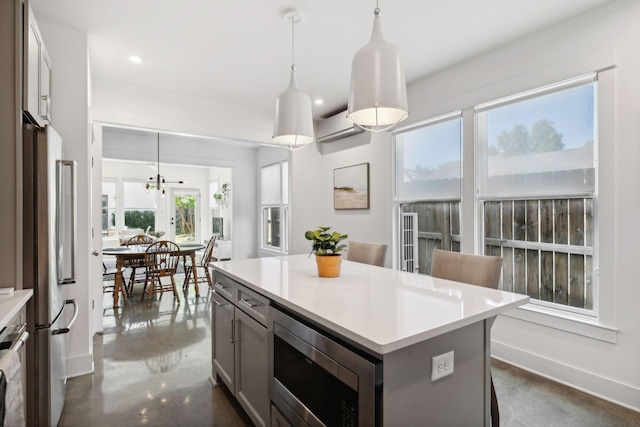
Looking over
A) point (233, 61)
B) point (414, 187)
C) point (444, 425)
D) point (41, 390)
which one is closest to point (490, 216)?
point (414, 187)

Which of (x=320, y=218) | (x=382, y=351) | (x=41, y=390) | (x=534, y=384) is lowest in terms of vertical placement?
(x=534, y=384)

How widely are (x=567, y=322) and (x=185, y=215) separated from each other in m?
8.69

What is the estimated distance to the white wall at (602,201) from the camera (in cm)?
218

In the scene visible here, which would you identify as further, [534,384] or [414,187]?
[414,187]

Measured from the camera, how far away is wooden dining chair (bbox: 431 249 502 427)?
1.82m

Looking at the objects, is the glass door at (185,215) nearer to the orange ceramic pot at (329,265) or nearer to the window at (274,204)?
the window at (274,204)

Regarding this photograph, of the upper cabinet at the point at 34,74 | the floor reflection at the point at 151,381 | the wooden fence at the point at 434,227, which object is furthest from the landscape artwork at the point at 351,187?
the upper cabinet at the point at 34,74

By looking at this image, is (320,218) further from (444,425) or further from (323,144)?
(444,425)

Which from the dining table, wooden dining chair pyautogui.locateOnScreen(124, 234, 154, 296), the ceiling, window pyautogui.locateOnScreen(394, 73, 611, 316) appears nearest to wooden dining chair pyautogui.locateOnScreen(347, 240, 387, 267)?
window pyautogui.locateOnScreen(394, 73, 611, 316)

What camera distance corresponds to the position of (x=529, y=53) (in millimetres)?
2711

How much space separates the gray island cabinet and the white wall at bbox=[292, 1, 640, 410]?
1.28 m

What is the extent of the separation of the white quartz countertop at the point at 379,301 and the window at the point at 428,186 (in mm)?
1521

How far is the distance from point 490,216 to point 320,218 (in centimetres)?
266

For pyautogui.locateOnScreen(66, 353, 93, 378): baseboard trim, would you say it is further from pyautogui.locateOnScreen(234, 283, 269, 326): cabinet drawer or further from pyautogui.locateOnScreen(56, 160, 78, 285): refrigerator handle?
pyautogui.locateOnScreen(234, 283, 269, 326): cabinet drawer
